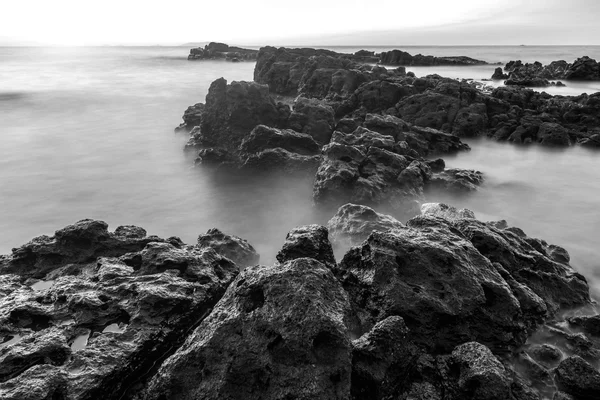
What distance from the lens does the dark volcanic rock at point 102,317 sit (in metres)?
3.36

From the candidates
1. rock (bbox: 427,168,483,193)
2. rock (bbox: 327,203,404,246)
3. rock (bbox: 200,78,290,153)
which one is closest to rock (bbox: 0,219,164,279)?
rock (bbox: 327,203,404,246)

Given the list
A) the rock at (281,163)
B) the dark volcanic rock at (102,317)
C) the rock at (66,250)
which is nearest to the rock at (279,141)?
the rock at (281,163)

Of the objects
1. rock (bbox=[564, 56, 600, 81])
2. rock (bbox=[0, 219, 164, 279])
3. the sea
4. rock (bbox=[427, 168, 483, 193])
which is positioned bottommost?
the sea

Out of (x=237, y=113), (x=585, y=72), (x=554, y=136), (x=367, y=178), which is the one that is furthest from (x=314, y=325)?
(x=585, y=72)

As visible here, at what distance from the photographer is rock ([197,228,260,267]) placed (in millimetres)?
7102

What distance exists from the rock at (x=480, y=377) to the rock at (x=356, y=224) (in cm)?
364

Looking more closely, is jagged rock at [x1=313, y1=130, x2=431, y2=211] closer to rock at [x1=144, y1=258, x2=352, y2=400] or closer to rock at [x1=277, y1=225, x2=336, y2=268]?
rock at [x1=277, y1=225, x2=336, y2=268]

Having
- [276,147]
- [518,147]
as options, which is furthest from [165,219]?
[518,147]

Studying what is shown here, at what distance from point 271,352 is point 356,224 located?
15.5 ft

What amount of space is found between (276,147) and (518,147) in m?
11.5

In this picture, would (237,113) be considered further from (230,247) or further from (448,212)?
(448,212)

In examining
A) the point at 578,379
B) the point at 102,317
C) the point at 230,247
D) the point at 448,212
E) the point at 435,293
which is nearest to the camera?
the point at 578,379

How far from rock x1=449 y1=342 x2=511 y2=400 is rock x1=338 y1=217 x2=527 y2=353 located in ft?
1.40

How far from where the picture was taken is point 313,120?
15.8 metres
